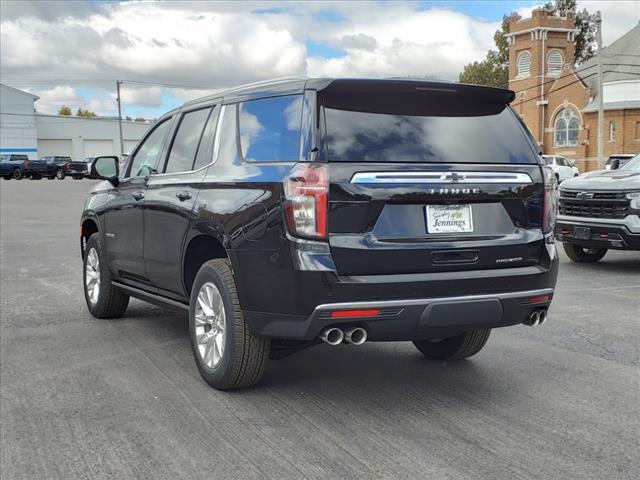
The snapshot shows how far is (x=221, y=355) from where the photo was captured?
467 centimetres

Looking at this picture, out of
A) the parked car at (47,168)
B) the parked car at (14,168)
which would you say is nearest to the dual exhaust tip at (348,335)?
the parked car at (47,168)

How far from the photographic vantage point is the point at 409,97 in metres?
4.37

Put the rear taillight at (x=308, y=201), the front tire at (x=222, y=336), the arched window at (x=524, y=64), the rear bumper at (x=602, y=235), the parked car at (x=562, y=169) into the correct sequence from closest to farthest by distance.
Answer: the rear taillight at (x=308, y=201) → the front tire at (x=222, y=336) → the rear bumper at (x=602, y=235) → the parked car at (x=562, y=169) → the arched window at (x=524, y=64)

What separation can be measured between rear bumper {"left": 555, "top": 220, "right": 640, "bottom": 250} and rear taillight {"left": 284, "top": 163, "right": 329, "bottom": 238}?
7058 millimetres

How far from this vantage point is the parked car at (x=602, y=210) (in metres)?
9.80

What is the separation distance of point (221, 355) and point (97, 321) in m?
2.86

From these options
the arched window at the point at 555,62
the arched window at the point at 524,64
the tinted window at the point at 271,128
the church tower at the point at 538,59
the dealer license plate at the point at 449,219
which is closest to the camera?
the dealer license plate at the point at 449,219

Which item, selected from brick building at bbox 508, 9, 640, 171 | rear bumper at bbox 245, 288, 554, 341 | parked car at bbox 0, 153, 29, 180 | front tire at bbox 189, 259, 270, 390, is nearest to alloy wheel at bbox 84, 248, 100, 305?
front tire at bbox 189, 259, 270, 390

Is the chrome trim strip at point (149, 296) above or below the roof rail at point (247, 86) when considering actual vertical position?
below

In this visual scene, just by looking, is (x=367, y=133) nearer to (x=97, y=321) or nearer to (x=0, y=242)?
(x=97, y=321)

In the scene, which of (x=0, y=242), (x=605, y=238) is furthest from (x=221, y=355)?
(x=0, y=242)

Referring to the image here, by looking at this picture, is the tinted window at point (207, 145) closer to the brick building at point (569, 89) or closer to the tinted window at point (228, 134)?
the tinted window at point (228, 134)

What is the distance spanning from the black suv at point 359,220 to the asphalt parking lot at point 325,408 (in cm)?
32

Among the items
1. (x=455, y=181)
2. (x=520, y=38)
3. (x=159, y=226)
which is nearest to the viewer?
(x=455, y=181)
